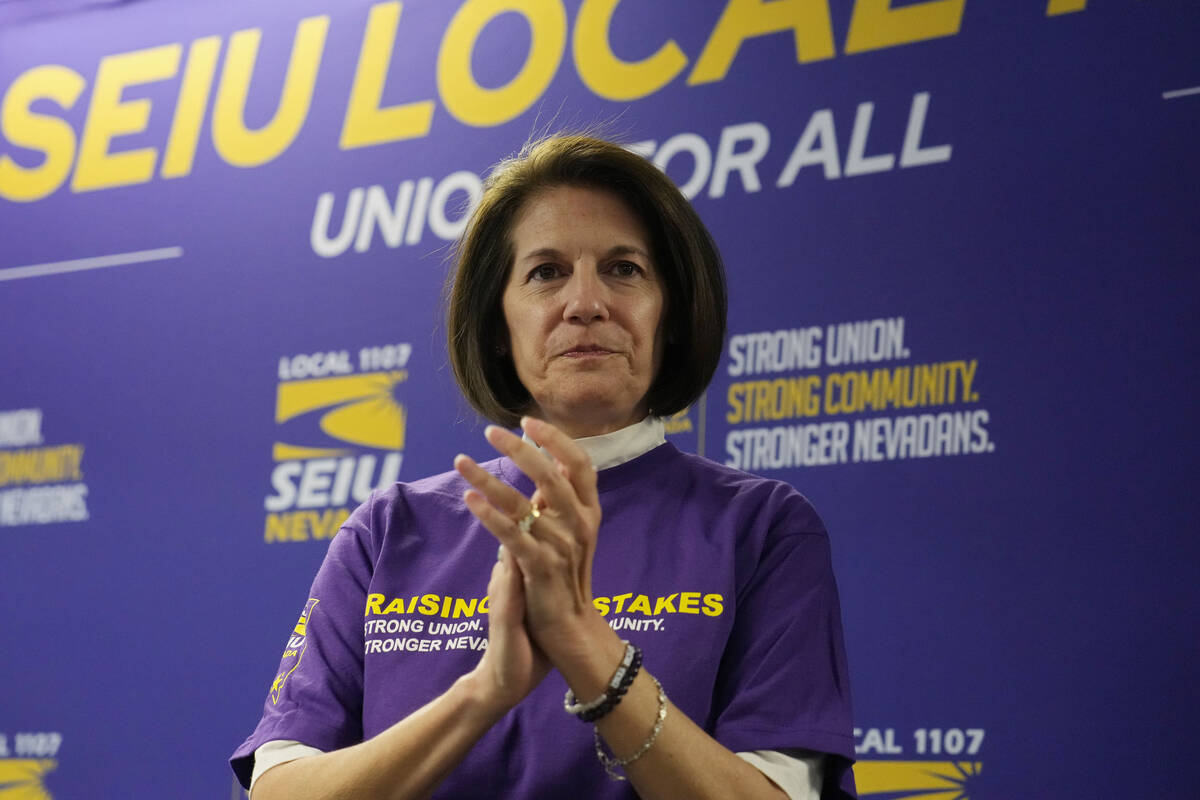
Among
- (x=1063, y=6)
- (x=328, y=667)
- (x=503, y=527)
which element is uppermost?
(x=1063, y=6)

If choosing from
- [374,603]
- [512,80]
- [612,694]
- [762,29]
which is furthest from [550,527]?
[512,80]

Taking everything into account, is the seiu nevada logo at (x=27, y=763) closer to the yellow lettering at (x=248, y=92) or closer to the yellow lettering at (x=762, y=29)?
the yellow lettering at (x=248, y=92)

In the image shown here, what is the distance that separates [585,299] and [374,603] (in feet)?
1.24

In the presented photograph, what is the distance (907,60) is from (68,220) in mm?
2108

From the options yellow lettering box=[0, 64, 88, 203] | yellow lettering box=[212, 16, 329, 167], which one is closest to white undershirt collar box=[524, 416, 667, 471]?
yellow lettering box=[212, 16, 329, 167]

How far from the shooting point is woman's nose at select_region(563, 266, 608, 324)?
1.46 meters

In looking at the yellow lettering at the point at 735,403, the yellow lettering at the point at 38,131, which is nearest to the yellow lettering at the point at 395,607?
the yellow lettering at the point at 735,403

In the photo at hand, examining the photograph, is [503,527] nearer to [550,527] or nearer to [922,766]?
[550,527]

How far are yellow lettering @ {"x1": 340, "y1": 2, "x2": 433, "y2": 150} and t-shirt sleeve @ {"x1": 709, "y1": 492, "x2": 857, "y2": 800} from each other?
1.99 m

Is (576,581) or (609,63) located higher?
(609,63)

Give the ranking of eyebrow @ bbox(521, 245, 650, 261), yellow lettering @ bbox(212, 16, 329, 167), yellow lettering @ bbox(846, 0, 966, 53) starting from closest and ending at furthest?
eyebrow @ bbox(521, 245, 650, 261) → yellow lettering @ bbox(846, 0, 966, 53) → yellow lettering @ bbox(212, 16, 329, 167)

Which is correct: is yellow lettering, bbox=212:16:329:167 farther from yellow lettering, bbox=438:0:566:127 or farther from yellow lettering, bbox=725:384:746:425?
yellow lettering, bbox=725:384:746:425

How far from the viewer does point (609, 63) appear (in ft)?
9.74

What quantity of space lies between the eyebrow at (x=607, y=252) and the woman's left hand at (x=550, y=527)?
405 mm
